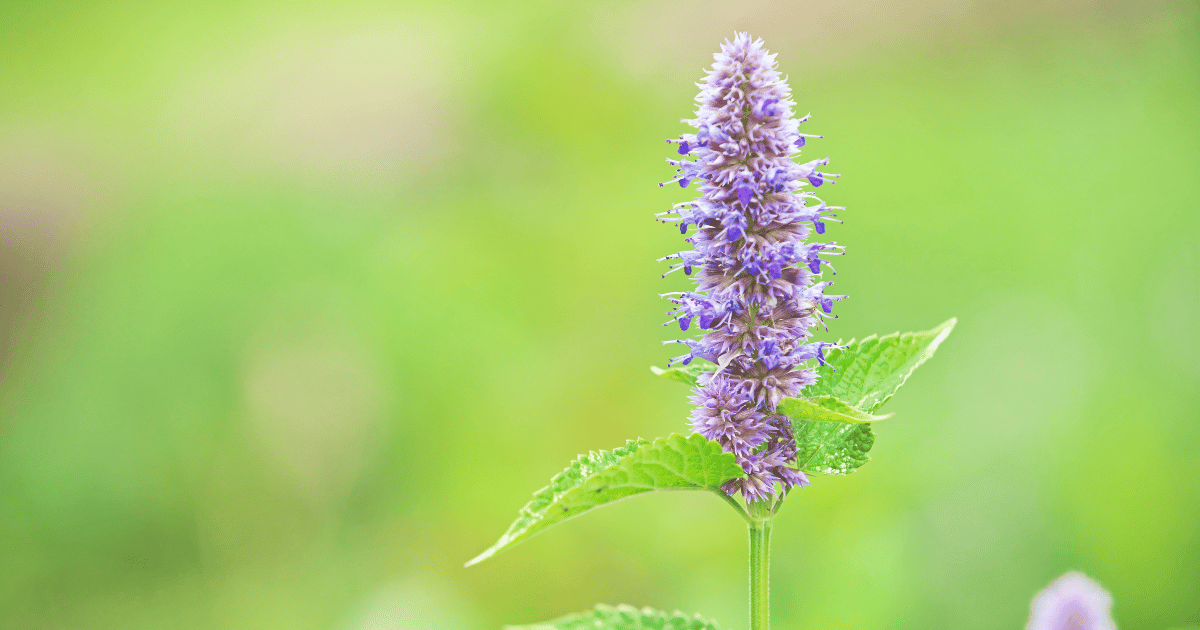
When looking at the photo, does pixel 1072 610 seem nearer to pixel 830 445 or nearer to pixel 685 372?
pixel 830 445

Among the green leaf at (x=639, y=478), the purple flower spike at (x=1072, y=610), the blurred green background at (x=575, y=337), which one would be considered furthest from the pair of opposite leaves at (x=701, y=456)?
the blurred green background at (x=575, y=337)

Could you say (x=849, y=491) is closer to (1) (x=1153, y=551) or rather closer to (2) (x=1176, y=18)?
(1) (x=1153, y=551)

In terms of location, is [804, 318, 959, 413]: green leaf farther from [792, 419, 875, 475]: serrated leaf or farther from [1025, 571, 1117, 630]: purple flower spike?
[1025, 571, 1117, 630]: purple flower spike

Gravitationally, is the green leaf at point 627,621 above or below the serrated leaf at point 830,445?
below

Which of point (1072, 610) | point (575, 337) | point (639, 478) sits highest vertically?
point (575, 337)

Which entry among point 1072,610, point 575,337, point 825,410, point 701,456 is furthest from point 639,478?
point 575,337

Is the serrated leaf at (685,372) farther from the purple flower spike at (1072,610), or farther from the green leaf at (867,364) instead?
the purple flower spike at (1072,610)
